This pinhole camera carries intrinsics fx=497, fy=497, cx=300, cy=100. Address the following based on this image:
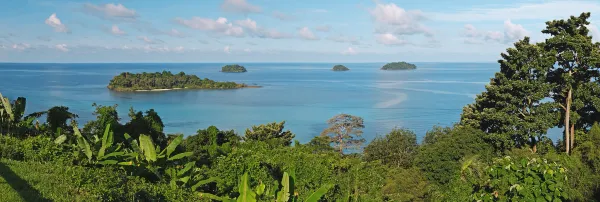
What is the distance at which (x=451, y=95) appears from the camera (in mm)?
64938

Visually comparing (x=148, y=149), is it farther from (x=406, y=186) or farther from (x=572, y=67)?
(x=572, y=67)

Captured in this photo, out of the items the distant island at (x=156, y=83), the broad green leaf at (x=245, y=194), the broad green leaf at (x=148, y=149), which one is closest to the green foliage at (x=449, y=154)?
the broad green leaf at (x=148, y=149)

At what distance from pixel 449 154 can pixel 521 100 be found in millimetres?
3480

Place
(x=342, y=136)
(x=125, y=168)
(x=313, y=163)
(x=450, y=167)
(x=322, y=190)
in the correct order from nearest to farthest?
(x=322, y=190)
(x=125, y=168)
(x=313, y=163)
(x=450, y=167)
(x=342, y=136)

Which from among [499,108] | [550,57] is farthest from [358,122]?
[550,57]

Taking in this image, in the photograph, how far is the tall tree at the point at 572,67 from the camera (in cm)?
1672

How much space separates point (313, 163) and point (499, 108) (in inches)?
440

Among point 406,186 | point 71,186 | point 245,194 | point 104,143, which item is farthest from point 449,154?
point 245,194

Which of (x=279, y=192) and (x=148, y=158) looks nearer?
(x=279, y=192)

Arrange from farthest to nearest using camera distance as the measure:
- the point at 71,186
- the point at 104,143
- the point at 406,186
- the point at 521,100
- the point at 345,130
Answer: the point at 345,130
the point at 521,100
the point at 406,186
the point at 104,143
the point at 71,186

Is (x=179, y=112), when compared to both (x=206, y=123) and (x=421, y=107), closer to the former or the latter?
(x=206, y=123)

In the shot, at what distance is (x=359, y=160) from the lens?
17047mm

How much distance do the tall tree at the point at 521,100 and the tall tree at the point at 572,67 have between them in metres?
0.46

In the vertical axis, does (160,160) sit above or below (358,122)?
above
